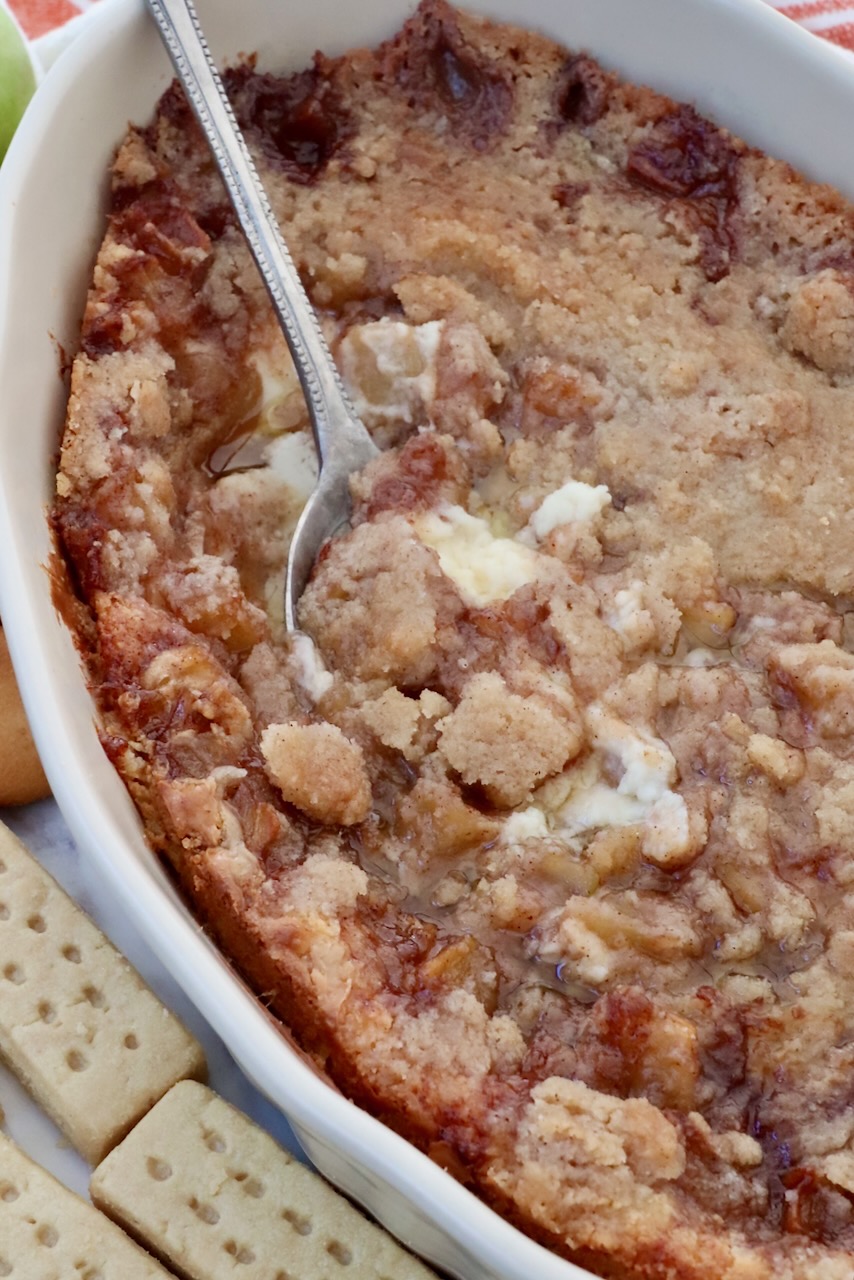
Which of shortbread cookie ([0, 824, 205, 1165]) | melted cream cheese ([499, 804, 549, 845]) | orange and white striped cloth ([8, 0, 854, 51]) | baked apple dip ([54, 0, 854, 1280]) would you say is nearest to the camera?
baked apple dip ([54, 0, 854, 1280])

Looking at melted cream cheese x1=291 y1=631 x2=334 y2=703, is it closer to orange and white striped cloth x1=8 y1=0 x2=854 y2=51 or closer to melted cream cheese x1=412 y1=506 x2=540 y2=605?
melted cream cheese x1=412 y1=506 x2=540 y2=605

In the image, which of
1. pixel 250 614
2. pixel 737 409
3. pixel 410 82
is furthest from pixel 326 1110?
pixel 410 82

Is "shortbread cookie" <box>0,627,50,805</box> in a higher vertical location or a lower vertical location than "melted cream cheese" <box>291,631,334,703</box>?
lower

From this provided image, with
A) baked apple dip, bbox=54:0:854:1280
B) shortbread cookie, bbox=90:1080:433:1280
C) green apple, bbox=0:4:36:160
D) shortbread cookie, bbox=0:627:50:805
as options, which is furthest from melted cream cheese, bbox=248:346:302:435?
shortbread cookie, bbox=90:1080:433:1280

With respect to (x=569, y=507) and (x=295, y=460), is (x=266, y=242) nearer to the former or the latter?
(x=295, y=460)

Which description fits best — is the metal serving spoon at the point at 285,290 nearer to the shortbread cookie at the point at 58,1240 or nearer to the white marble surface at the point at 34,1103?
the white marble surface at the point at 34,1103

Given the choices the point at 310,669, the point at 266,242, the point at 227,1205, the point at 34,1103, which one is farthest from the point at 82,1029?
the point at 266,242

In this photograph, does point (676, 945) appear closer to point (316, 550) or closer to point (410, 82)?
point (316, 550)
